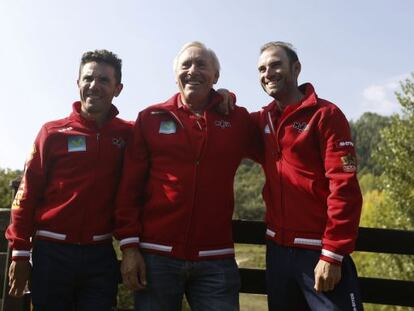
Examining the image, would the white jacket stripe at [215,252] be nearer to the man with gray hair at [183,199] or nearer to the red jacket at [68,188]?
the man with gray hair at [183,199]

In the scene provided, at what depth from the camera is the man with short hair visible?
3.22 m

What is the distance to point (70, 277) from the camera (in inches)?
141

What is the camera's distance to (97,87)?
3.91 m

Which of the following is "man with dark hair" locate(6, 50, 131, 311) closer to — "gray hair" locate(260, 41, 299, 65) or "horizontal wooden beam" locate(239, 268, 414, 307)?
"gray hair" locate(260, 41, 299, 65)

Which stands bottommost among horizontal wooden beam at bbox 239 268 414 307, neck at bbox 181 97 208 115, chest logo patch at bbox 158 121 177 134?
horizontal wooden beam at bbox 239 268 414 307

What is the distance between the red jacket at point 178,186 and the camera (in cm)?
350

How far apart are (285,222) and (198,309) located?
94 cm

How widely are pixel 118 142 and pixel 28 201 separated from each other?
2.85 ft

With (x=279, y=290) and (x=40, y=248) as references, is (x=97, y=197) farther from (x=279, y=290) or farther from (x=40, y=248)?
(x=279, y=290)

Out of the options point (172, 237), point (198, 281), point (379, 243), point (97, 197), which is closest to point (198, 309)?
point (198, 281)

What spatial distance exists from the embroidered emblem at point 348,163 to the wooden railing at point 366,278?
109 centimetres

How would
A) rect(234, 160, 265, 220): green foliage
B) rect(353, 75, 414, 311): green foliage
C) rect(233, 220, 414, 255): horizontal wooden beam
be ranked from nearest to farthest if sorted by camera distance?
rect(233, 220, 414, 255): horizontal wooden beam → rect(353, 75, 414, 311): green foliage → rect(234, 160, 265, 220): green foliage

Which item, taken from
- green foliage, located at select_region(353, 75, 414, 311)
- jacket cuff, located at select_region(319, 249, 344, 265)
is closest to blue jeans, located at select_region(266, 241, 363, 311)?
jacket cuff, located at select_region(319, 249, 344, 265)

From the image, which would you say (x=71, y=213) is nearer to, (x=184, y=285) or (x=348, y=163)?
(x=184, y=285)
